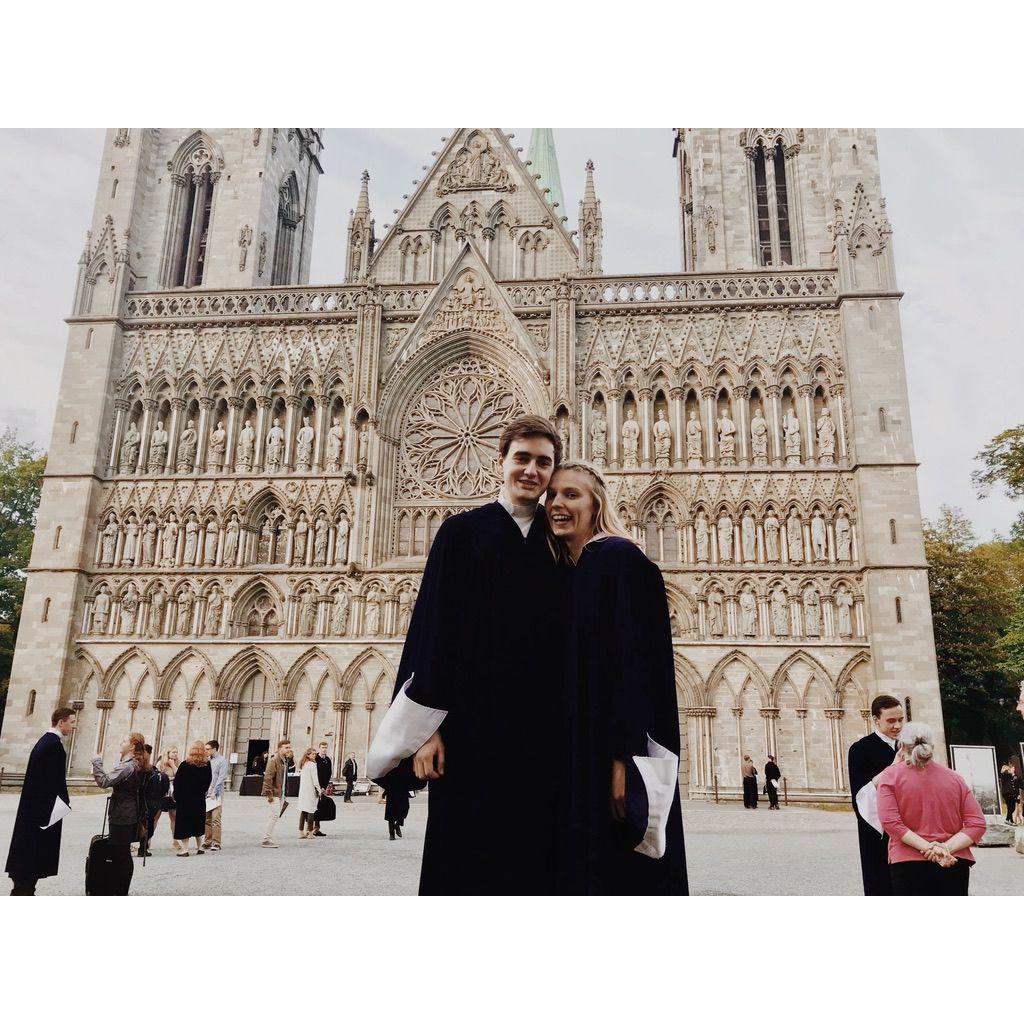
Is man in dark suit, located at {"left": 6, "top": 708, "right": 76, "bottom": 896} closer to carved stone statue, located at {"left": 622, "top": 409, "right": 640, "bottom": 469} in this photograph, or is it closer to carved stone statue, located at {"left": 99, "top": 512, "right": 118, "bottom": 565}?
carved stone statue, located at {"left": 622, "top": 409, "right": 640, "bottom": 469}

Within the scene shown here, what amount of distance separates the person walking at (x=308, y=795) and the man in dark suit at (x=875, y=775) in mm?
8758

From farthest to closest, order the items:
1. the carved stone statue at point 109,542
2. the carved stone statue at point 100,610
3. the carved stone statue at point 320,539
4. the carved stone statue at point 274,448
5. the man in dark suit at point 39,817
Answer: the carved stone statue at point 274,448, the carved stone statue at point 109,542, the carved stone statue at point 320,539, the carved stone statue at point 100,610, the man in dark suit at point 39,817

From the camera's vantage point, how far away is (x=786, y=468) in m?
24.6

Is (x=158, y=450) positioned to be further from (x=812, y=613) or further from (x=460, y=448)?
(x=812, y=613)

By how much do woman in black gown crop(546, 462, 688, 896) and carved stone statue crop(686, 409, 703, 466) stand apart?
21896 millimetres

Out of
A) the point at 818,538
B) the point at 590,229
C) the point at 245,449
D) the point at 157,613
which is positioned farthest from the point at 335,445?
the point at 818,538

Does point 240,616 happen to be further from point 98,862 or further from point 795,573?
point 98,862

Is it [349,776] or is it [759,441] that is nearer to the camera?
[349,776]

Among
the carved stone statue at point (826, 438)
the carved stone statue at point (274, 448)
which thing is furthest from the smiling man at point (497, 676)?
the carved stone statue at point (274, 448)

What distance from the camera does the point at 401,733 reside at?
326 centimetres

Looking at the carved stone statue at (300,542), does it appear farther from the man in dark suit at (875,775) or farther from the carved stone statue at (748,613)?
the man in dark suit at (875,775)

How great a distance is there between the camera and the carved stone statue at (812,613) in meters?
23.2

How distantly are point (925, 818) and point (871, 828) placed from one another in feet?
2.90

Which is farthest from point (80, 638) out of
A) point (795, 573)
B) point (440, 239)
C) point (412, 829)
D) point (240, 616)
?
point (795, 573)
